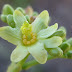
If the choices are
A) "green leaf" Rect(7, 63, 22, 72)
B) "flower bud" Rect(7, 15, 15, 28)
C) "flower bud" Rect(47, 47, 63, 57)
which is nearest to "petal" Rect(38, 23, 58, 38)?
"flower bud" Rect(47, 47, 63, 57)

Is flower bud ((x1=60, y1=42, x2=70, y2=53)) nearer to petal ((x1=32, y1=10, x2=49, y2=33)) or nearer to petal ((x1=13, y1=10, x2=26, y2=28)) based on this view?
petal ((x1=32, y1=10, x2=49, y2=33))

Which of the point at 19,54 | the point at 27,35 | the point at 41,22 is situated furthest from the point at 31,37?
the point at 19,54

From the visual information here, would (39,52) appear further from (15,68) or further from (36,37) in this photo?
(15,68)

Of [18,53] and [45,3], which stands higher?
[18,53]

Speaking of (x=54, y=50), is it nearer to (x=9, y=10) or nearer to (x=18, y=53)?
(x=18, y=53)

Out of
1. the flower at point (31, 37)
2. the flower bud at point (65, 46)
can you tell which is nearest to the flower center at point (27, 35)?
the flower at point (31, 37)

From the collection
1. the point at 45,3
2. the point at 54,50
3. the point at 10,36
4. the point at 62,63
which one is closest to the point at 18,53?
the point at 10,36
